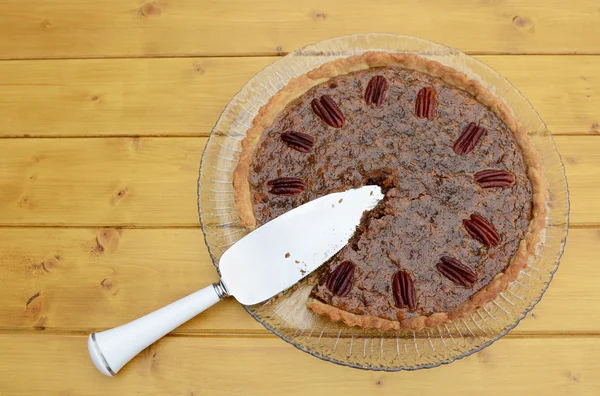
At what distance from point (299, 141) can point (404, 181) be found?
54 cm

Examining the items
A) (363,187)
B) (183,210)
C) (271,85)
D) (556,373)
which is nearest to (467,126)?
(363,187)

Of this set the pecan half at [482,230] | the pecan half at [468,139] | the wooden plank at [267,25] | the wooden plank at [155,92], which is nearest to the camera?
the pecan half at [482,230]

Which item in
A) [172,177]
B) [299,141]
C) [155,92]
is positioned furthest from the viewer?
[155,92]

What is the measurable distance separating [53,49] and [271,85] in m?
1.34

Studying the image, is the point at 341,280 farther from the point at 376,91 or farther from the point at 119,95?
the point at 119,95

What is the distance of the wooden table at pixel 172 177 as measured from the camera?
2.38 metres

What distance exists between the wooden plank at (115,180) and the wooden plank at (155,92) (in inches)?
3.5

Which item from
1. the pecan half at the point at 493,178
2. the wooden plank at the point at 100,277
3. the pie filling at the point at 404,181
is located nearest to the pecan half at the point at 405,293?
the pie filling at the point at 404,181

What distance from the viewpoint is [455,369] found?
2359mm

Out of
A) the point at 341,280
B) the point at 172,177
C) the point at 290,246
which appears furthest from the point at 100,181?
the point at 341,280

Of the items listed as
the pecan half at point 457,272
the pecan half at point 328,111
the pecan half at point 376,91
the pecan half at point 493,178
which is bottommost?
the pecan half at point 457,272

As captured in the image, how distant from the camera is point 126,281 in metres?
2.54

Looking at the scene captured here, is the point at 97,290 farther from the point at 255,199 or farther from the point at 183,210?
the point at 255,199

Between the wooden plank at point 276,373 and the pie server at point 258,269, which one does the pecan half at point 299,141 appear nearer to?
the pie server at point 258,269
